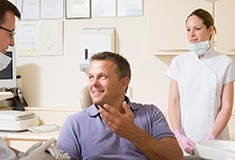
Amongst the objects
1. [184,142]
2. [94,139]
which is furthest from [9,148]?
[184,142]

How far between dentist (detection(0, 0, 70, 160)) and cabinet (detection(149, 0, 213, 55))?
1.39 meters

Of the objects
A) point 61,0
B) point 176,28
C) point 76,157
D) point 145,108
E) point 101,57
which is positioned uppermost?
point 61,0

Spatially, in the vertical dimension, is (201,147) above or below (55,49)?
below

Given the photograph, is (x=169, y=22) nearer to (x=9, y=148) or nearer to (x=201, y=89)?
(x=201, y=89)

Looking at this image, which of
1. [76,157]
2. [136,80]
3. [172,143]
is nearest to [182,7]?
[136,80]

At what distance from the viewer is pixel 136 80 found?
3285 millimetres

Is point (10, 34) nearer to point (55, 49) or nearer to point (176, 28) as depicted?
point (176, 28)

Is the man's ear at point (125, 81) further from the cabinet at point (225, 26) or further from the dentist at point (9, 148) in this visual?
the cabinet at point (225, 26)

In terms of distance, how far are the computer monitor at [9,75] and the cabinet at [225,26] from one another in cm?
164

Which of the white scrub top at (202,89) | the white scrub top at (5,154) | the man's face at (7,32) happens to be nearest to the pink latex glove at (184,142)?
the white scrub top at (202,89)

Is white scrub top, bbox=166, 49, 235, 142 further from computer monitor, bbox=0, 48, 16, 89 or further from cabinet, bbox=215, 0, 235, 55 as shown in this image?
computer monitor, bbox=0, 48, 16, 89

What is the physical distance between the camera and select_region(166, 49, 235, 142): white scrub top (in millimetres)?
2250

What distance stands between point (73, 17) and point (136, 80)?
76cm

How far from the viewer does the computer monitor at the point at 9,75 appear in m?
3.28
